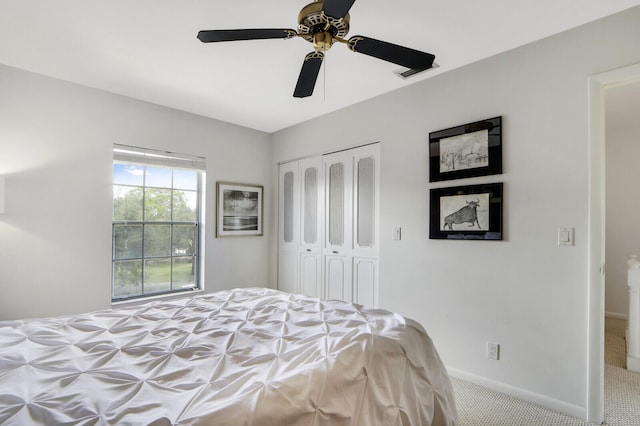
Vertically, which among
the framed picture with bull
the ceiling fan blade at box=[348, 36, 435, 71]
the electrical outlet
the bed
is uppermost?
the ceiling fan blade at box=[348, 36, 435, 71]

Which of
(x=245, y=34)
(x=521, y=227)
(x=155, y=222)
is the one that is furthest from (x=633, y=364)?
(x=155, y=222)

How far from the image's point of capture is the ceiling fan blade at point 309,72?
5.85 ft

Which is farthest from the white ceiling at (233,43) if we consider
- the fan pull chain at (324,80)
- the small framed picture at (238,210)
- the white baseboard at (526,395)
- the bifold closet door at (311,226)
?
the white baseboard at (526,395)

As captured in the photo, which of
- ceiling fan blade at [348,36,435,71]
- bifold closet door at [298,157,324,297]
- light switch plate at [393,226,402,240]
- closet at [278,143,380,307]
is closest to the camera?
ceiling fan blade at [348,36,435,71]

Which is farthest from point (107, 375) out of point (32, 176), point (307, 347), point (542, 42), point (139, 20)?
point (542, 42)

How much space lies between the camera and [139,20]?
2082mm

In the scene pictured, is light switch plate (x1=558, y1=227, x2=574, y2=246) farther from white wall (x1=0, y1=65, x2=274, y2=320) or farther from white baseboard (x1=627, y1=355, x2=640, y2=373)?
white wall (x1=0, y1=65, x2=274, y2=320)

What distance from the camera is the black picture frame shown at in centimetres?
248

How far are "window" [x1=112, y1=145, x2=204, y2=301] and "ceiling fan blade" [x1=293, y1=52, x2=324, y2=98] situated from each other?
7.01 ft

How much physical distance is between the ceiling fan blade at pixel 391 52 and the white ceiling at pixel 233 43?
15.2 inches

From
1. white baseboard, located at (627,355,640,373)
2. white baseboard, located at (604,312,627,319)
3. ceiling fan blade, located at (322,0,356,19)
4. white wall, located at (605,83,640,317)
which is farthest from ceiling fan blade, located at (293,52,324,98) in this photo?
white baseboard, located at (604,312,627,319)

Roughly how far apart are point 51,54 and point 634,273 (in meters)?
5.08

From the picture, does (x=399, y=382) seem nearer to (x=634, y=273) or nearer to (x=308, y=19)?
(x=308, y=19)

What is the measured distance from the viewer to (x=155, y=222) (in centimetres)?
354
